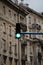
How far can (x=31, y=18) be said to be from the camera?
8538 cm

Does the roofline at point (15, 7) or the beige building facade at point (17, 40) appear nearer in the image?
the beige building facade at point (17, 40)

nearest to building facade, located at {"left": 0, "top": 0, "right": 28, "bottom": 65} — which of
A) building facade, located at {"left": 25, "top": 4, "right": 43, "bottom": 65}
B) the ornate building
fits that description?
the ornate building

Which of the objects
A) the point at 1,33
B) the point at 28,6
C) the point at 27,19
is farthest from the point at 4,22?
the point at 28,6

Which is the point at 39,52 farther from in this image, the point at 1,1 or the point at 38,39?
the point at 1,1

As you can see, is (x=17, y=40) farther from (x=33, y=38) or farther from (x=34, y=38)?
(x=34, y=38)

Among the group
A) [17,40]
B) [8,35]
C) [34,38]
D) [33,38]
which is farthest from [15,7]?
[34,38]

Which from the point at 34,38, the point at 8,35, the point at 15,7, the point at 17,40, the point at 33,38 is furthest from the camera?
the point at 34,38

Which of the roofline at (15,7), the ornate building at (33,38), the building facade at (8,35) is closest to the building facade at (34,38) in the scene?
the ornate building at (33,38)

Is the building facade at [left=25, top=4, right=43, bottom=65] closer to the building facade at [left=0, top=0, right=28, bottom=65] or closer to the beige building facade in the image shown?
the beige building facade

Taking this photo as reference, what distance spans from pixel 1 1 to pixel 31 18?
20.8m

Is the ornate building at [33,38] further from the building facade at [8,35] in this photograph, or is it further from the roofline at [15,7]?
the building facade at [8,35]

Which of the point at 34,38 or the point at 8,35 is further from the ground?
the point at 34,38

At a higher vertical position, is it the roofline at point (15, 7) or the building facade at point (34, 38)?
the roofline at point (15, 7)

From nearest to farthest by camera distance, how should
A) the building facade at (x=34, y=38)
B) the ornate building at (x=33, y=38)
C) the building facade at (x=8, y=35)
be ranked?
the building facade at (x=8, y=35) < the ornate building at (x=33, y=38) < the building facade at (x=34, y=38)
